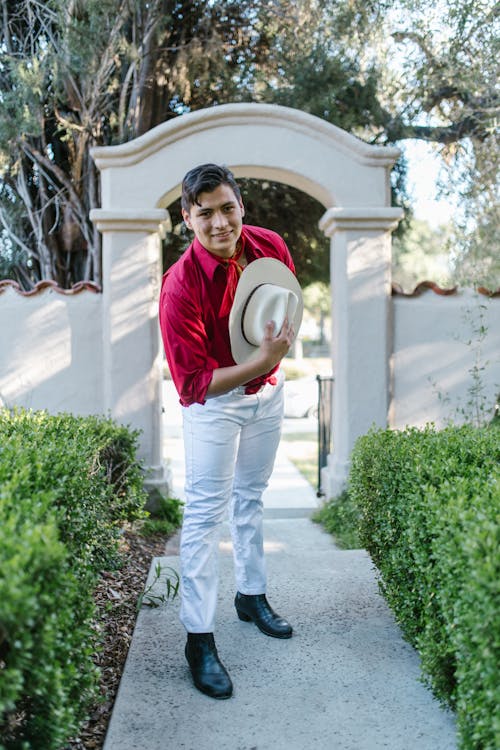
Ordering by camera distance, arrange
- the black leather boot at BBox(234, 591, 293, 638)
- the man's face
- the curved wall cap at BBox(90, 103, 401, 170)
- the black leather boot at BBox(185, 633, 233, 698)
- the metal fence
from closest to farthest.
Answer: the black leather boot at BBox(185, 633, 233, 698) → the man's face → the black leather boot at BBox(234, 591, 293, 638) → the curved wall cap at BBox(90, 103, 401, 170) → the metal fence

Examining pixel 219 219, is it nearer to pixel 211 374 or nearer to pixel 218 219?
pixel 218 219

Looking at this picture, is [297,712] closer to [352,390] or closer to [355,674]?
[355,674]

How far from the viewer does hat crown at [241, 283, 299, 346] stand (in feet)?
8.96

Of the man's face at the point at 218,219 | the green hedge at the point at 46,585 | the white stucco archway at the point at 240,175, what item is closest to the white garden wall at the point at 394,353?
the white stucco archway at the point at 240,175

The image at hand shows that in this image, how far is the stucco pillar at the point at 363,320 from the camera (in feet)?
19.0

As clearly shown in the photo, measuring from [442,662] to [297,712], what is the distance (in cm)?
58

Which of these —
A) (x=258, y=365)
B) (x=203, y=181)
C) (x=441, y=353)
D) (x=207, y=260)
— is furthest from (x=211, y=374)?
(x=441, y=353)

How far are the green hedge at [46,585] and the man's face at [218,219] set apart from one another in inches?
39.7

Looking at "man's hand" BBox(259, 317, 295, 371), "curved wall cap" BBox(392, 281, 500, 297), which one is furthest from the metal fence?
"man's hand" BBox(259, 317, 295, 371)

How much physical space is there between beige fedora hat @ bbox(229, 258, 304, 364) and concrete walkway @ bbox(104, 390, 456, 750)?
1.26 meters

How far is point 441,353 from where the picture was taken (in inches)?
235

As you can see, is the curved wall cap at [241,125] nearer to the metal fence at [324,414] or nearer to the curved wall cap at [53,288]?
the curved wall cap at [53,288]

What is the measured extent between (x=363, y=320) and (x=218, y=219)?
330cm

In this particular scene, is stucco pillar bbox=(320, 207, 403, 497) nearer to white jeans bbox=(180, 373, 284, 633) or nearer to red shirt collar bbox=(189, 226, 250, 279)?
white jeans bbox=(180, 373, 284, 633)
